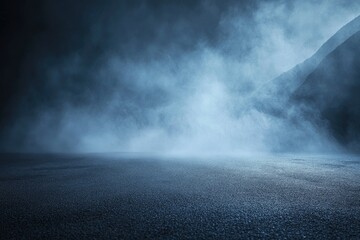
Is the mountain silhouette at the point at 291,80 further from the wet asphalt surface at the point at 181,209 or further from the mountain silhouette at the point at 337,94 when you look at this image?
the wet asphalt surface at the point at 181,209

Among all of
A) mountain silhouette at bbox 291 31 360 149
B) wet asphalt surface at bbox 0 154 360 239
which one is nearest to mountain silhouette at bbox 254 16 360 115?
mountain silhouette at bbox 291 31 360 149

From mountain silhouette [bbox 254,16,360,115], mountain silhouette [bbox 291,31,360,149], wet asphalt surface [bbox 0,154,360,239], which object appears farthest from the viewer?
mountain silhouette [bbox 254,16,360,115]

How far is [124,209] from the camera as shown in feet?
10.3

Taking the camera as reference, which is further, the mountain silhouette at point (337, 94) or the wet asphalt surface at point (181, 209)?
the mountain silhouette at point (337, 94)

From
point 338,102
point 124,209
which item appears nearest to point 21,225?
point 124,209

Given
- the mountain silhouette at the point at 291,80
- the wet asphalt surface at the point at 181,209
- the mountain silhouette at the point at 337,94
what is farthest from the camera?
the mountain silhouette at the point at 291,80

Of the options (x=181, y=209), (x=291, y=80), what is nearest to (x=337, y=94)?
(x=291, y=80)

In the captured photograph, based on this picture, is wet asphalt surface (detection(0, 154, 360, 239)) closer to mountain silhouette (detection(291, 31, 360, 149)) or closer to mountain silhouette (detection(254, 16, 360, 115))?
mountain silhouette (detection(291, 31, 360, 149))

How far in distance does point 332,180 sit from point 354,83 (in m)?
25.9

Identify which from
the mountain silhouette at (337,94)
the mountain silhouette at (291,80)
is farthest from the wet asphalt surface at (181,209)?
the mountain silhouette at (291,80)

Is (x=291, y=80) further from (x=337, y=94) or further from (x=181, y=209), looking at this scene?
(x=181, y=209)

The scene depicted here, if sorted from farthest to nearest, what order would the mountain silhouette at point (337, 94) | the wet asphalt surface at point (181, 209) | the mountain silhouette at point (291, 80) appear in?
the mountain silhouette at point (291, 80), the mountain silhouette at point (337, 94), the wet asphalt surface at point (181, 209)

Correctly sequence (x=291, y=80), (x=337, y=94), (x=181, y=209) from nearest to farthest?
(x=181, y=209) → (x=337, y=94) → (x=291, y=80)

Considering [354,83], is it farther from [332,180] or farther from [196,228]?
[196,228]
